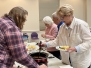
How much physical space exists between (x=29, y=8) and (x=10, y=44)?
3536mm

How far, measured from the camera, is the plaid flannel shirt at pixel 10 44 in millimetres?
873

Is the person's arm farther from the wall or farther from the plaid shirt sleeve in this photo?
the wall

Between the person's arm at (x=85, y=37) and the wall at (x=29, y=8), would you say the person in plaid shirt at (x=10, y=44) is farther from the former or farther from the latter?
the wall at (x=29, y=8)

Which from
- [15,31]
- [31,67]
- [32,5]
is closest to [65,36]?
[31,67]

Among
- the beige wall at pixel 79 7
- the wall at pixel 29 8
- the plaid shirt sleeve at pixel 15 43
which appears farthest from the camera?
the beige wall at pixel 79 7

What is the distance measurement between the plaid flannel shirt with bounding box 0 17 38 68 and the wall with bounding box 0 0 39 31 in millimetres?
3424

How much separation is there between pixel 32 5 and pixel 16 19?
3429 mm

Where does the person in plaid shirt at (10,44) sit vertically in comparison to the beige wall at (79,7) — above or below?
below

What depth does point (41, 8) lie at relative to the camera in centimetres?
449

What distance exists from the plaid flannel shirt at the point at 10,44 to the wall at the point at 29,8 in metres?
3.42

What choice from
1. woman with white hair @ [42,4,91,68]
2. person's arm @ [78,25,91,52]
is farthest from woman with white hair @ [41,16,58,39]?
person's arm @ [78,25,91,52]

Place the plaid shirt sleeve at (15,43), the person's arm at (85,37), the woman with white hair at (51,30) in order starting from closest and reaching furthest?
the plaid shirt sleeve at (15,43) < the person's arm at (85,37) < the woman with white hair at (51,30)

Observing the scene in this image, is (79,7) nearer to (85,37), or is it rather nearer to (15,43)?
(85,37)

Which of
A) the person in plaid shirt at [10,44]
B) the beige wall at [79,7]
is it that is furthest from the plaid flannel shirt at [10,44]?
the beige wall at [79,7]
